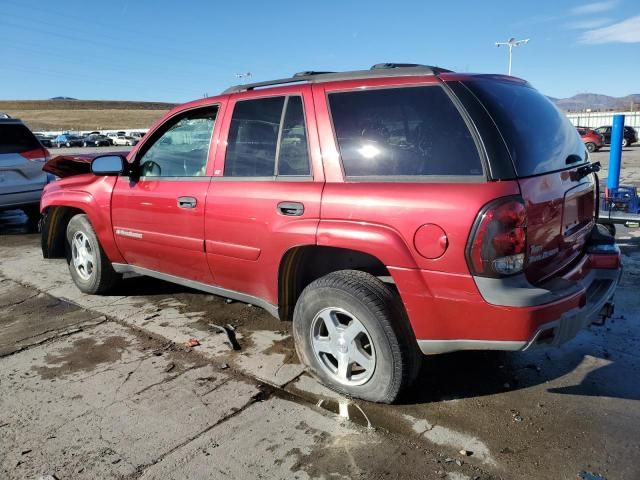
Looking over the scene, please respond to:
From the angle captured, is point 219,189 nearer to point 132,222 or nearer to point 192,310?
point 132,222

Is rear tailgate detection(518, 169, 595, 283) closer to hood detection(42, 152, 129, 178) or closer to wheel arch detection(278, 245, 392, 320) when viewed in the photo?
wheel arch detection(278, 245, 392, 320)

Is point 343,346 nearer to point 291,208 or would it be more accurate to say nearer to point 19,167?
point 291,208

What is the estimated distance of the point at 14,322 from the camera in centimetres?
462

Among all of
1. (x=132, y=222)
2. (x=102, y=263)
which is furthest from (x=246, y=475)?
(x=102, y=263)

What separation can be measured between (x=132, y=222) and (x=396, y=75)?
2.60 metres

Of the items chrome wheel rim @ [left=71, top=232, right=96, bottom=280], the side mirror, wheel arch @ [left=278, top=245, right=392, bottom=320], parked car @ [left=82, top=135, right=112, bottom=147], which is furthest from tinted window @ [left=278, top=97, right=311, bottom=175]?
parked car @ [left=82, top=135, right=112, bottom=147]

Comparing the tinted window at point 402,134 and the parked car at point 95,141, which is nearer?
the tinted window at point 402,134

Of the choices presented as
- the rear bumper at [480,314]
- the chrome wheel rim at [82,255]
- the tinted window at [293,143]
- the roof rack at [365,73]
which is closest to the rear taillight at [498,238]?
the rear bumper at [480,314]

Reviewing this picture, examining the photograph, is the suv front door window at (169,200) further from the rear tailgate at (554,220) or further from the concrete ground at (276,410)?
the rear tailgate at (554,220)

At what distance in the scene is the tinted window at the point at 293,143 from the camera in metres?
3.28

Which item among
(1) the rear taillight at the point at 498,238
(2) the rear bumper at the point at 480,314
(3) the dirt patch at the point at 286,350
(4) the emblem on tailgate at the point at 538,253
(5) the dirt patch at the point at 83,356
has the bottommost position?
(3) the dirt patch at the point at 286,350

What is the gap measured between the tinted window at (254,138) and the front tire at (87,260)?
1.99 meters

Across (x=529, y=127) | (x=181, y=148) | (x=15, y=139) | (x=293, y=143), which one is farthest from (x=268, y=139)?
(x=15, y=139)

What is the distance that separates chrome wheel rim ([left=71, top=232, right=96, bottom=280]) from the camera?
16.7ft
